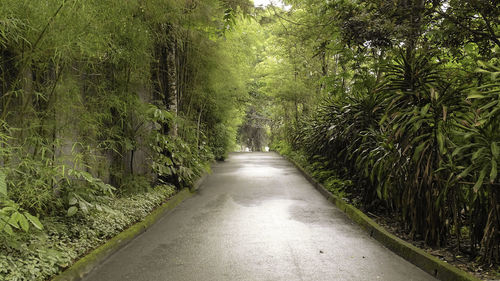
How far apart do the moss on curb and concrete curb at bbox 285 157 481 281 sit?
346 cm

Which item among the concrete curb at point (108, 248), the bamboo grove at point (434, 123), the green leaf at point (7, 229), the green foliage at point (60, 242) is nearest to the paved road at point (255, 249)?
the concrete curb at point (108, 248)

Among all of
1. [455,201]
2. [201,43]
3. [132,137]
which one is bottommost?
[455,201]

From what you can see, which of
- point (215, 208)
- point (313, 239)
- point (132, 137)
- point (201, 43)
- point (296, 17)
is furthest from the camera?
point (296, 17)

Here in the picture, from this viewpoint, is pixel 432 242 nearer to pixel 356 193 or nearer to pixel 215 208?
pixel 356 193

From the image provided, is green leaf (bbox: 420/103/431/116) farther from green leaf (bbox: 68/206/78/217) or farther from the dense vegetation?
green leaf (bbox: 68/206/78/217)

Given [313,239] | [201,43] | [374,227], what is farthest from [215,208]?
[201,43]

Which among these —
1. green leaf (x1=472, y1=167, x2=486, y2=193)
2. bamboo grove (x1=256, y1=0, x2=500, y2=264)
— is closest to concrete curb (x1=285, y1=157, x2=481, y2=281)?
bamboo grove (x1=256, y1=0, x2=500, y2=264)

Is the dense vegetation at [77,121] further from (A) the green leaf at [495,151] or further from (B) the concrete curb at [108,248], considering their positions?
(A) the green leaf at [495,151]

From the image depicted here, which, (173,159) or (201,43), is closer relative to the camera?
(173,159)

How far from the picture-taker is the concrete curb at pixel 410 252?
345 centimetres

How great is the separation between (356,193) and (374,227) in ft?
6.86

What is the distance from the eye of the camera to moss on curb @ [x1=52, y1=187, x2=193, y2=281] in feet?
11.4

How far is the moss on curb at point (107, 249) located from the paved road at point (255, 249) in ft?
0.28

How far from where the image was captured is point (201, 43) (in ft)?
31.4
